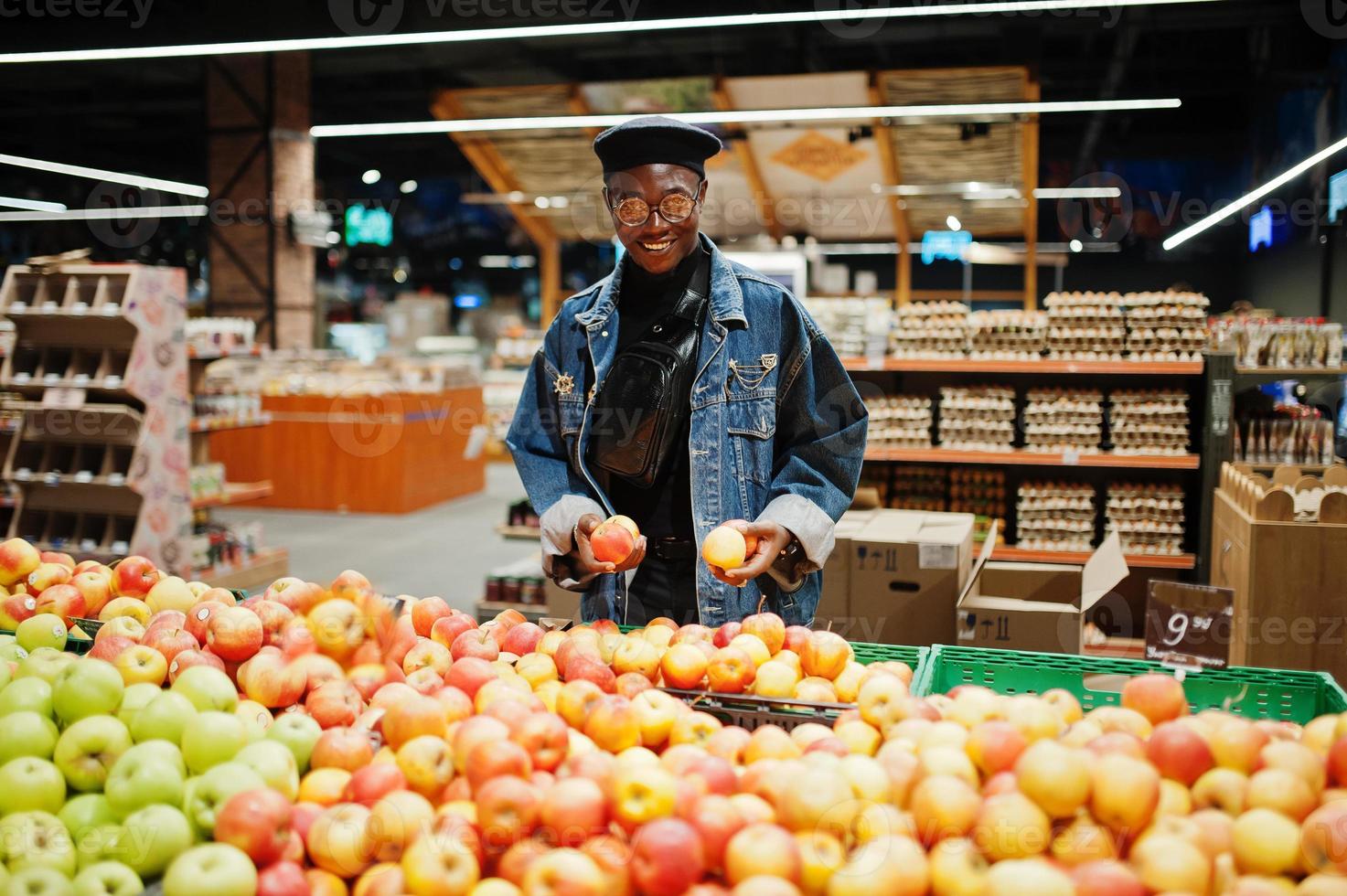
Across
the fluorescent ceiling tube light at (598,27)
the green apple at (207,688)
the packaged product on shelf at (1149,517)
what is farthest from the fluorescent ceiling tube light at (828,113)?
the green apple at (207,688)

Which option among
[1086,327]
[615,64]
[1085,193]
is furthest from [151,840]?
[1085,193]

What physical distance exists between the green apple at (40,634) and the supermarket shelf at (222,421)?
5.70 m

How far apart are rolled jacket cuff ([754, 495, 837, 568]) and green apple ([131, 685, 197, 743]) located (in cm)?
119

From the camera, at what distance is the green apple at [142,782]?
48.2 inches

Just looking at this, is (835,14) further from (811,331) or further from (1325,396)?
(1325,396)

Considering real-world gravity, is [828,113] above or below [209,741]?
above

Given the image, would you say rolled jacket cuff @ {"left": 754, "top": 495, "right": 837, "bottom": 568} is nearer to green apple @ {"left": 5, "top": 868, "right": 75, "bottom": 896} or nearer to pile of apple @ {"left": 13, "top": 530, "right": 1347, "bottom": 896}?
pile of apple @ {"left": 13, "top": 530, "right": 1347, "bottom": 896}

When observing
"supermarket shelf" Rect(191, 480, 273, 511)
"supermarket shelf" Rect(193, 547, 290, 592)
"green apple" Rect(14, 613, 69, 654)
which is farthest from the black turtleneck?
"supermarket shelf" Rect(191, 480, 273, 511)

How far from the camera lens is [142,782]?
1227mm

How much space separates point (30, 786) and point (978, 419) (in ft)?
17.2

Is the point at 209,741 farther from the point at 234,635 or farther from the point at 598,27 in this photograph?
the point at 598,27

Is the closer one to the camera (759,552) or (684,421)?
(759,552)

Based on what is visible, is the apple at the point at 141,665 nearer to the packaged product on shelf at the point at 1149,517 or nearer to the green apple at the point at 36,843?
the green apple at the point at 36,843

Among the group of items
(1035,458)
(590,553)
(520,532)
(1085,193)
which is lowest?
(520,532)
